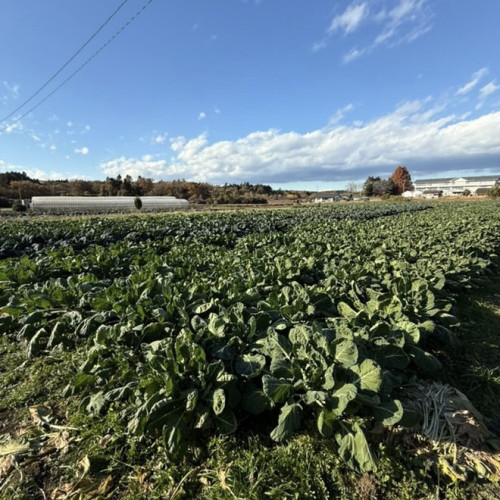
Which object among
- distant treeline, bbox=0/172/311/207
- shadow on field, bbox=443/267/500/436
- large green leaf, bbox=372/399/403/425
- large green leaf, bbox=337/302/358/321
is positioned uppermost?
distant treeline, bbox=0/172/311/207

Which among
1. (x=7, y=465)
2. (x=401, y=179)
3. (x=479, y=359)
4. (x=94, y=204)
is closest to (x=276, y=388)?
(x=7, y=465)

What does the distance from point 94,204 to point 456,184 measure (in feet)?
452

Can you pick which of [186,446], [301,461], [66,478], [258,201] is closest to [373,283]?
[301,461]

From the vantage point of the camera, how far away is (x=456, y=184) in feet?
424

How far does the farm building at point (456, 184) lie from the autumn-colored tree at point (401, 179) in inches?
592

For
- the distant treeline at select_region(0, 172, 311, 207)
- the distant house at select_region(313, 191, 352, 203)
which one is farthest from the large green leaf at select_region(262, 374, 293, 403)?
the distant house at select_region(313, 191, 352, 203)

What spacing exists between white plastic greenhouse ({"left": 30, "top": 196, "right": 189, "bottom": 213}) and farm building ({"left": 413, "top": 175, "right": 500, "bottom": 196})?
111 metres

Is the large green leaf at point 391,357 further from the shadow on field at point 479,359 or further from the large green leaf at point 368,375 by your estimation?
the shadow on field at point 479,359

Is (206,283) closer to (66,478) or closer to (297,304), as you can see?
(297,304)

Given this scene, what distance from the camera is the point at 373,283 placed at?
4953 mm

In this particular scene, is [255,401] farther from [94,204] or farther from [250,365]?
[94,204]

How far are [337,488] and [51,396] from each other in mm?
2850

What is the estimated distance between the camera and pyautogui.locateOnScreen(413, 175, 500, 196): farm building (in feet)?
403

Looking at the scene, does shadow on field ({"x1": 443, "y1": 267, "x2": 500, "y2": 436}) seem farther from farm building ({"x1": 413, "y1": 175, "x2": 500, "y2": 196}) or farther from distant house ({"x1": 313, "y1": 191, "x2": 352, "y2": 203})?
farm building ({"x1": 413, "y1": 175, "x2": 500, "y2": 196})
